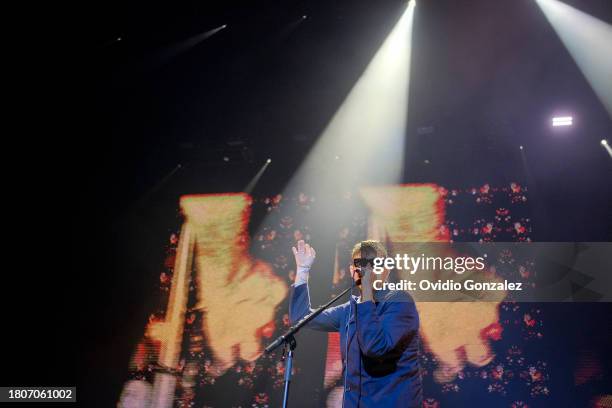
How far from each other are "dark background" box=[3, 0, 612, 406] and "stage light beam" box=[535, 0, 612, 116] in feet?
0.27

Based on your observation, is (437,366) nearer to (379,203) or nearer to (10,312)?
(379,203)

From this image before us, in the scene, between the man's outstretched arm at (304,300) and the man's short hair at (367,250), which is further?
the man's outstretched arm at (304,300)

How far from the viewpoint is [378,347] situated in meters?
2.03

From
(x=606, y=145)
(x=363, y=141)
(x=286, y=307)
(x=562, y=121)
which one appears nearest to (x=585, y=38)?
(x=562, y=121)

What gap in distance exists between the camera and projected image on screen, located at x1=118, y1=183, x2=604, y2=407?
14.8 ft

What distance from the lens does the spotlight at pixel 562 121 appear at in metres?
4.87

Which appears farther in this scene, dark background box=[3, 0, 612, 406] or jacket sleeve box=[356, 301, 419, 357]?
dark background box=[3, 0, 612, 406]

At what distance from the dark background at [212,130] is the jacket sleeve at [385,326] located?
281 centimetres

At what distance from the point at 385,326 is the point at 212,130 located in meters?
3.76

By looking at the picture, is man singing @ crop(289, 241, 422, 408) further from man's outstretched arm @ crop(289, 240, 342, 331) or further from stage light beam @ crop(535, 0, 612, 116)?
stage light beam @ crop(535, 0, 612, 116)

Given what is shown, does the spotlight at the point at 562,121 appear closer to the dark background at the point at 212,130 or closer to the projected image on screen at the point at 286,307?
the dark background at the point at 212,130

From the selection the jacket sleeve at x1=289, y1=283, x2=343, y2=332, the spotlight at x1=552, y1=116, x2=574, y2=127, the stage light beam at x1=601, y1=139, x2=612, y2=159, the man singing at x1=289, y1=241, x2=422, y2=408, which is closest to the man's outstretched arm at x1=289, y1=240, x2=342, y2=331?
the jacket sleeve at x1=289, y1=283, x2=343, y2=332

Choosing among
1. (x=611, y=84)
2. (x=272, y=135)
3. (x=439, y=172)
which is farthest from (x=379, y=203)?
(x=611, y=84)

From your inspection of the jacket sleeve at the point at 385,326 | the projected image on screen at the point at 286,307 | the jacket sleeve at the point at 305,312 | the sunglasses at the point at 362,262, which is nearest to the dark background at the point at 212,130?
the projected image on screen at the point at 286,307
